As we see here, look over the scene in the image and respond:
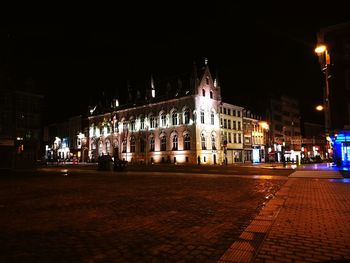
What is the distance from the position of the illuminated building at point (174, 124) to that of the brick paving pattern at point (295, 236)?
167ft

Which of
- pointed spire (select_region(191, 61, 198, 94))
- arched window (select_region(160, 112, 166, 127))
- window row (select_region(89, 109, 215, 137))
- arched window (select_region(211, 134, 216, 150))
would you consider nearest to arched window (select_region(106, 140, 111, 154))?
window row (select_region(89, 109, 215, 137))

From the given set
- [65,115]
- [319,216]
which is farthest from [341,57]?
[65,115]

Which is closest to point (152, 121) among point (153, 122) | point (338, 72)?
point (153, 122)

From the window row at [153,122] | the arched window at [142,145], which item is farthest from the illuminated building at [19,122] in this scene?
the arched window at [142,145]

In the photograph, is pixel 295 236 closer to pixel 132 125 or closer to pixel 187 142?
pixel 187 142

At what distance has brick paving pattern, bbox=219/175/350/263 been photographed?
186 inches

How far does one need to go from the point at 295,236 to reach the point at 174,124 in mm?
59185

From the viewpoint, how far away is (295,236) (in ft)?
19.2

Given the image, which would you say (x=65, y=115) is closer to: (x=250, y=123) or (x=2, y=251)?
(x=250, y=123)

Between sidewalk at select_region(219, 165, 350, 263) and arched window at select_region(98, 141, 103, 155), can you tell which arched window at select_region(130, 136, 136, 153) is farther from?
sidewalk at select_region(219, 165, 350, 263)

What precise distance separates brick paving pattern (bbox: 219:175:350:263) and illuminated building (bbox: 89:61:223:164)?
50.9 metres

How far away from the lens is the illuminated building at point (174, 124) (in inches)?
2427

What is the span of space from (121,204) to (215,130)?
56.4 metres

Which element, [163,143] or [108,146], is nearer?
[163,143]
